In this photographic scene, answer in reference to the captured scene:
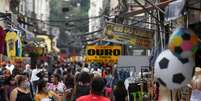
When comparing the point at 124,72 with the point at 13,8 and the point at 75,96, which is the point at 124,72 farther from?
the point at 13,8

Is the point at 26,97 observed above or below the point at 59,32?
above

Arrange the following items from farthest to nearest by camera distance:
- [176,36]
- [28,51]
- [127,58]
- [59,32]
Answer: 1. [59,32]
2. [28,51]
3. [127,58]
4. [176,36]

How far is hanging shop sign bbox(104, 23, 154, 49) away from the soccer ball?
40.7 ft

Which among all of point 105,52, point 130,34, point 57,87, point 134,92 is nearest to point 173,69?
point 134,92

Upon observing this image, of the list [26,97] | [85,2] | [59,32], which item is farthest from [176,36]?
[85,2]

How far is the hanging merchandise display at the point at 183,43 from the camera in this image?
6812 millimetres

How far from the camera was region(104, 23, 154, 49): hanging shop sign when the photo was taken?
64.3 feet

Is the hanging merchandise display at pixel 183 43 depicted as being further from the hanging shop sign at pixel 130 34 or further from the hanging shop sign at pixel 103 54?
the hanging shop sign at pixel 103 54

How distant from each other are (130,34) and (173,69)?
12.7 meters

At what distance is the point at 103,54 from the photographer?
931 inches

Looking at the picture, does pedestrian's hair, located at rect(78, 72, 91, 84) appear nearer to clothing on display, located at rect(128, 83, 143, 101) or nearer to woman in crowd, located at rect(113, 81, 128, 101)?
clothing on display, located at rect(128, 83, 143, 101)

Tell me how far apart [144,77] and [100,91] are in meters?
7.04

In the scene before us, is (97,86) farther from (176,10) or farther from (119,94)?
(119,94)

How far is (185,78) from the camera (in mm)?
6992
